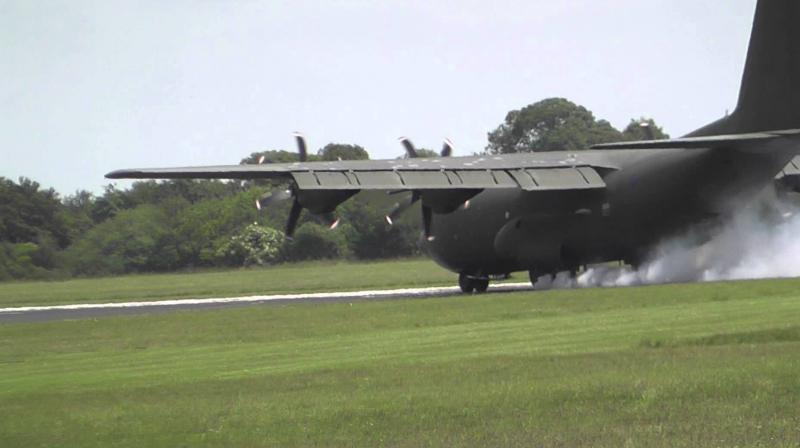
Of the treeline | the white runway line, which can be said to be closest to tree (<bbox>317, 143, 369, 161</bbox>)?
the treeline

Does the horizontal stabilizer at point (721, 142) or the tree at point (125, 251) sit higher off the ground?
the horizontal stabilizer at point (721, 142)

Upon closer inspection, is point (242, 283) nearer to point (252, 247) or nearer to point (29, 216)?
point (252, 247)

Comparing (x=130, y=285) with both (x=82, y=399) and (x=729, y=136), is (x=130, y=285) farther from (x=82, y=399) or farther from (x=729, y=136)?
(x=82, y=399)

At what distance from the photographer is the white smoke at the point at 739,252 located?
4594cm

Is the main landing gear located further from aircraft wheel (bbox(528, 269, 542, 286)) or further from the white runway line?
aircraft wheel (bbox(528, 269, 542, 286))

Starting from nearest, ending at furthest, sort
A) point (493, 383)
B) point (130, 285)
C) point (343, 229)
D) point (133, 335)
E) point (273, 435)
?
point (273, 435) < point (493, 383) < point (133, 335) < point (130, 285) < point (343, 229)

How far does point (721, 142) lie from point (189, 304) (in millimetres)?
Answer: 25130

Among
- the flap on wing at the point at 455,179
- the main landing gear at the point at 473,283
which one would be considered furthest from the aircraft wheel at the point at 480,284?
the flap on wing at the point at 455,179

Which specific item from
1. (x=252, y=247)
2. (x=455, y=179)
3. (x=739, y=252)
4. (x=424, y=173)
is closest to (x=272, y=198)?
(x=424, y=173)

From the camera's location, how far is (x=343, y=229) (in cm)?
9288

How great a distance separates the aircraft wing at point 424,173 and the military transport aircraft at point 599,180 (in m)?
0.05

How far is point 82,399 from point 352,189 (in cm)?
2202

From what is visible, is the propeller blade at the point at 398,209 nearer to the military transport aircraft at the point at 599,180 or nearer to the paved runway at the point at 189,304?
the military transport aircraft at the point at 599,180

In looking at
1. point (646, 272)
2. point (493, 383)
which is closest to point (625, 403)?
point (493, 383)
